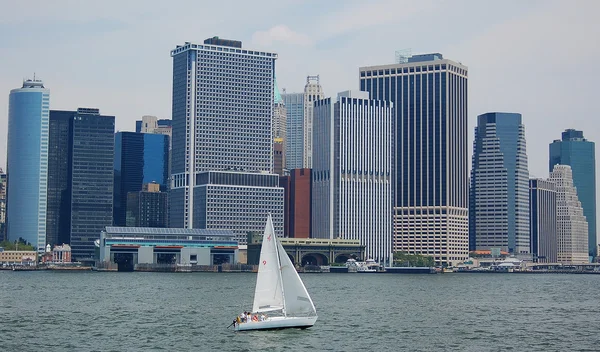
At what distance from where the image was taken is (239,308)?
15775 cm

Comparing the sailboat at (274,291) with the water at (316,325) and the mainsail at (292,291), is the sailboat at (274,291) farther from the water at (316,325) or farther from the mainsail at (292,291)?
the water at (316,325)

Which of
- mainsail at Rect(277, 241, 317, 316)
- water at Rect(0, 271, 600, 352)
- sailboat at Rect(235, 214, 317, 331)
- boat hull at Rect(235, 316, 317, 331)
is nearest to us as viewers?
water at Rect(0, 271, 600, 352)

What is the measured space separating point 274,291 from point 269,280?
125 cm

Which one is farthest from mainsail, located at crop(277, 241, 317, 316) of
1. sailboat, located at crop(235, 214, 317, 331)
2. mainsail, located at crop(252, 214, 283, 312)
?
mainsail, located at crop(252, 214, 283, 312)

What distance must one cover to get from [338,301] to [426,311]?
23.0 metres

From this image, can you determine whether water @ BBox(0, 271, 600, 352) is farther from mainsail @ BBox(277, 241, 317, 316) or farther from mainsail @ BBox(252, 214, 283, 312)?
mainsail @ BBox(252, 214, 283, 312)

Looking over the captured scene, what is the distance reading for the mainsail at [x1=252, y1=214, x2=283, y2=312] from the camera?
112 meters

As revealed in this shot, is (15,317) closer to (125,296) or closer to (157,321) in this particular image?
(157,321)

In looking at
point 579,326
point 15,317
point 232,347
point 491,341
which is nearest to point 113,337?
point 232,347

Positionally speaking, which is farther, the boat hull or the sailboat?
the sailboat

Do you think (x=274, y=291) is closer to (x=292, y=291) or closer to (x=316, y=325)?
(x=292, y=291)

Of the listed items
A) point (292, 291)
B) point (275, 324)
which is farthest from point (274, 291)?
point (275, 324)

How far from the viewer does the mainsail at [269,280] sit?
369 feet

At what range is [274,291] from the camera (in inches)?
4424
